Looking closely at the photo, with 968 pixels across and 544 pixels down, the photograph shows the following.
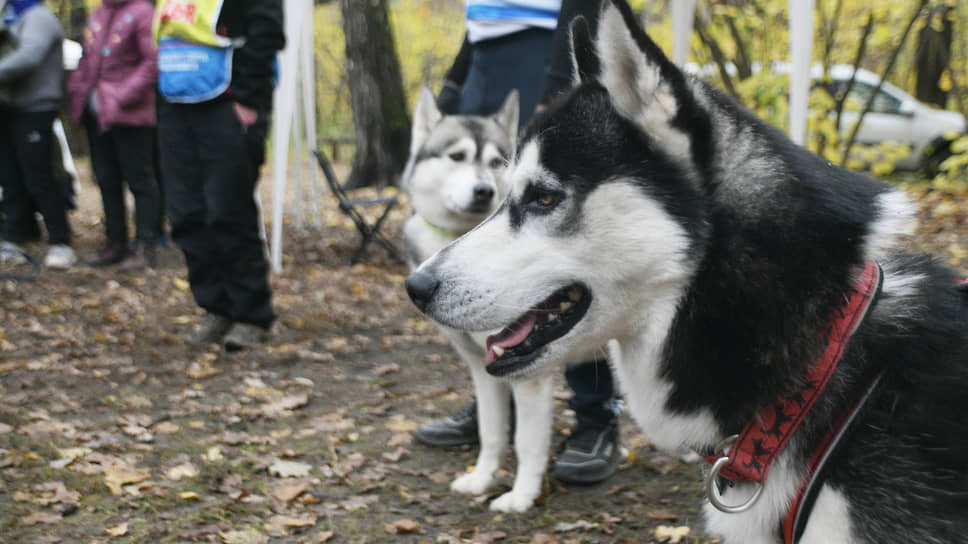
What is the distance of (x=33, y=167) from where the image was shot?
22.2 ft

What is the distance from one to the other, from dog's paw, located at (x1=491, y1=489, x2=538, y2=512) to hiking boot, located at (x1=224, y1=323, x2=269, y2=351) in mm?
2511

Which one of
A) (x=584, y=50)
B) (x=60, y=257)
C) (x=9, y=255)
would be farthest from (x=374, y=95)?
(x=584, y=50)

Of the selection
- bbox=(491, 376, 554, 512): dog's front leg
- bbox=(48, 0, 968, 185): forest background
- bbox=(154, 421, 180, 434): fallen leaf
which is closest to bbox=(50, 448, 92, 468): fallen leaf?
bbox=(154, 421, 180, 434): fallen leaf

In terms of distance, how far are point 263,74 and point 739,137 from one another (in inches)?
137

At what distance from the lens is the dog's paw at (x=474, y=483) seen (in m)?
3.06

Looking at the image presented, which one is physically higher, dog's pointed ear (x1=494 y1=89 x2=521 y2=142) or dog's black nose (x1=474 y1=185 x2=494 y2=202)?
dog's pointed ear (x1=494 y1=89 x2=521 y2=142)

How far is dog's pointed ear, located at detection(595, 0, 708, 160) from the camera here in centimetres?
151

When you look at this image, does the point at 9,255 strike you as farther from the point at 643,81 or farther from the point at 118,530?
the point at 643,81

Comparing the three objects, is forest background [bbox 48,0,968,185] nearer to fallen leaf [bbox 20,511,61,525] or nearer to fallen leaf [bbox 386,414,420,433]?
fallen leaf [bbox 386,414,420,433]

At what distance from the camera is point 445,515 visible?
2.89 m

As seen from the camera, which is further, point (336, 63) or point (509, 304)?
point (336, 63)

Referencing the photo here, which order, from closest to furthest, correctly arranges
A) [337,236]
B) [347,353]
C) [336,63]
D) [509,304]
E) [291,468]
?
[509,304] → [291,468] → [347,353] → [337,236] → [336,63]

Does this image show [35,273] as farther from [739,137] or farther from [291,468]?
[739,137]

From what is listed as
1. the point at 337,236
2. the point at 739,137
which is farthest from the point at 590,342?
the point at 337,236
